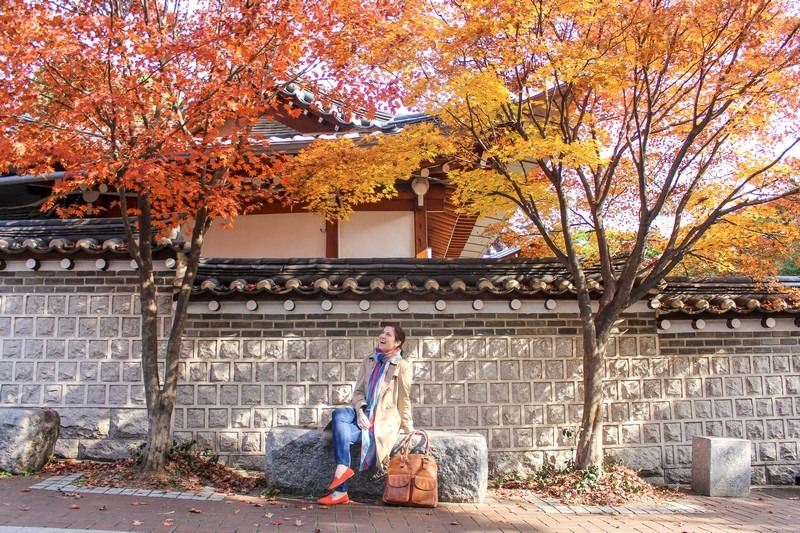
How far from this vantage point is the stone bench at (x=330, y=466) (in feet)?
22.0

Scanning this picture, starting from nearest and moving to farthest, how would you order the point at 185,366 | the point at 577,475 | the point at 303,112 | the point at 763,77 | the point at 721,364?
the point at 763,77 → the point at 577,475 → the point at 185,366 → the point at 721,364 → the point at 303,112

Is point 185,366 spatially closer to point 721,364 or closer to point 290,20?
point 290,20

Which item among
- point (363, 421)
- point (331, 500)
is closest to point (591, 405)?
point (363, 421)

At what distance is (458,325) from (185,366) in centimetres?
366

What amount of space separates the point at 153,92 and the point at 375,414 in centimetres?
407

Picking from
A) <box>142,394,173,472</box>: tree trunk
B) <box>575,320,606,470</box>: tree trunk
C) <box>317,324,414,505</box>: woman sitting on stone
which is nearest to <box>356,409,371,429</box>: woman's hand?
<box>317,324,414,505</box>: woman sitting on stone

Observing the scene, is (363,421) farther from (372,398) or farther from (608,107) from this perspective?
(608,107)

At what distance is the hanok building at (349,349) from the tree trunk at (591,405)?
58 cm

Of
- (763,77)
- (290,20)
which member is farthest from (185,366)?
(763,77)

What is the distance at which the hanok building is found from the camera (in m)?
8.17

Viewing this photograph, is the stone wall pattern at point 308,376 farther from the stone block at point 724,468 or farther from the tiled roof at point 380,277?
the stone block at point 724,468

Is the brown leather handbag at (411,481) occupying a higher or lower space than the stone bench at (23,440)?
lower

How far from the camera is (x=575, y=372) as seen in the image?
870 centimetres

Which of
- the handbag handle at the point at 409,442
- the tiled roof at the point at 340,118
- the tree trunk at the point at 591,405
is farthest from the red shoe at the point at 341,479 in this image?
the tiled roof at the point at 340,118
